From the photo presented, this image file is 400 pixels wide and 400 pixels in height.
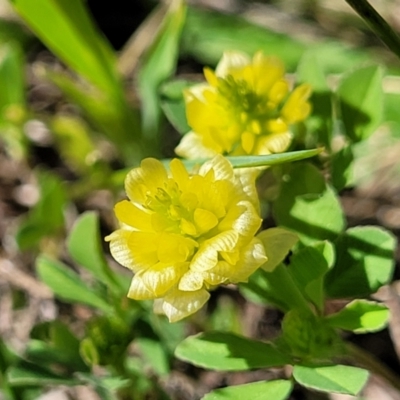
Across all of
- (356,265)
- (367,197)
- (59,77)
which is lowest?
(367,197)

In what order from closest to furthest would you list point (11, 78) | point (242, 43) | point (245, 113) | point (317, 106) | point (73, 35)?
point (245, 113)
point (317, 106)
point (73, 35)
point (11, 78)
point (242, 43)

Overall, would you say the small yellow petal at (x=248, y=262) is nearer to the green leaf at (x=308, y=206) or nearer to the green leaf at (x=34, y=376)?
the green leaf at (x=308, y=206)

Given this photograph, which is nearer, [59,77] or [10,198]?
[59,77]

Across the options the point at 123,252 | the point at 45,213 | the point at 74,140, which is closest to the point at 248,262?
the point at 123,252

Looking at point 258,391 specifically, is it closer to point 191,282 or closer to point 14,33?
point 191,282

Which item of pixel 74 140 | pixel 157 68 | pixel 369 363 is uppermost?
pixel 157 68

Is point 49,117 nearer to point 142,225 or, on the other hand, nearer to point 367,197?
point 367,197

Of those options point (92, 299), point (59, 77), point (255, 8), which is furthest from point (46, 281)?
point (255, 8)

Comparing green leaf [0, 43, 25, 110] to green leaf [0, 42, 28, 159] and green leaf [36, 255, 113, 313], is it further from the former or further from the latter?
green leaf [36, 255, 113, 313]
